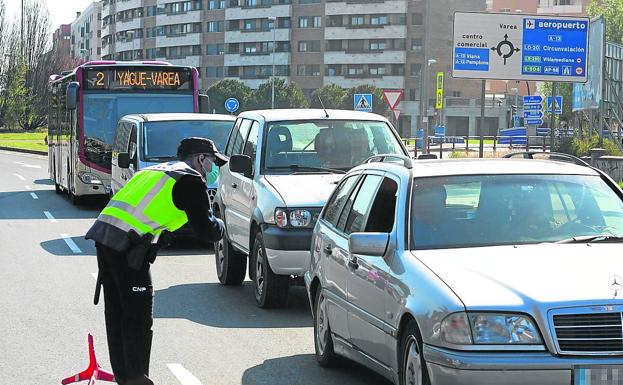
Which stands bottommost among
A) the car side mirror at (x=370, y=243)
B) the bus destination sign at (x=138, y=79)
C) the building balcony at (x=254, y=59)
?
the car side mirror at (x=370, y=243)

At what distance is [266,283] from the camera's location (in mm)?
11336

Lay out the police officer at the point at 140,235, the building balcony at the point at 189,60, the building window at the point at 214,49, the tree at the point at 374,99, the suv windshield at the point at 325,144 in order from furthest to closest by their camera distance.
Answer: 1. the building balcony at the point at 189,60
2. the building window at the point at 214,49
3. the tree at the point at 374,99
4. the suv windshield at the point at 325,144
5. the police officer at the point at 140,235

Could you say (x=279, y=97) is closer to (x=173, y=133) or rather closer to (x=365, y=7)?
(x=365, y=7)

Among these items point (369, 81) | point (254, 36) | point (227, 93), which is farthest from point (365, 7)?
point (227, 93)

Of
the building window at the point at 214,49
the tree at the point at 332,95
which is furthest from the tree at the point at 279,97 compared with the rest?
the building window at the point at 214,49

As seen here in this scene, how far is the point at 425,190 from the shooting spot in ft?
23.8

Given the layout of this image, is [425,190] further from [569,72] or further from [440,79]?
[440,79]

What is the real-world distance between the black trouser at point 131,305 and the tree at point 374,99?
367ft

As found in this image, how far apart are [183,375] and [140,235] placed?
2093 millimetres

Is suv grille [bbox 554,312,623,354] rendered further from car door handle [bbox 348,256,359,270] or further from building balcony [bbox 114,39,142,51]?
building balcony [bbox 114,39,142,51]

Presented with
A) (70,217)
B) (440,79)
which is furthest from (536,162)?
(440,79)

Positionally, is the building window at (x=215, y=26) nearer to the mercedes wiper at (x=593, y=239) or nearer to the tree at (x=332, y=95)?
the tree at (x=332, y=95)

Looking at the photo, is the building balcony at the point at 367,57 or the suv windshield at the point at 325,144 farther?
the building balcony at the point at 367,57

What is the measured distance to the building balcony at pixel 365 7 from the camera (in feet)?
419
